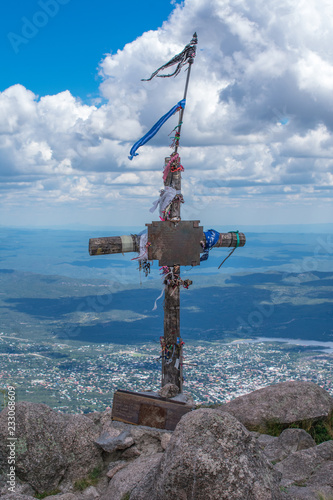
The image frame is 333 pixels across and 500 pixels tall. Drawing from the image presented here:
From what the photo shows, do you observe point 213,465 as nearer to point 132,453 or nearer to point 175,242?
point 132,453

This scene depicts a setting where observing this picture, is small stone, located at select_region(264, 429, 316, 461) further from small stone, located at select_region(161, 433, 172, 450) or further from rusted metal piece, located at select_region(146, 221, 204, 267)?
rusted metal piece, located at select_region(146, 221, 204, 267)

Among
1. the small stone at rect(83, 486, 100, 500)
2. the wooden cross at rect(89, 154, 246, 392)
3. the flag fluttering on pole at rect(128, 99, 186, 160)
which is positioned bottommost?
the small stone at rect(83, 486, 100, 500)

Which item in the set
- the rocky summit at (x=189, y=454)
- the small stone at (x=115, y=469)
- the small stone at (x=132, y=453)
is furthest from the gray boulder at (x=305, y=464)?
the small stone at (x=115, y=469)

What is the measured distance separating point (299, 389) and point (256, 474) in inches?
292

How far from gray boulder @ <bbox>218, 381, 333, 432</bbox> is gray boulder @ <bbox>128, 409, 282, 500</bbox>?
616 cm

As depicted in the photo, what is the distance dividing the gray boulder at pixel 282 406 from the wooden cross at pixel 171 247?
1.94 m

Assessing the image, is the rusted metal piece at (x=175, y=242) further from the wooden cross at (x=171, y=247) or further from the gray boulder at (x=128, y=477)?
the gray boulder at (x=128, y=477)

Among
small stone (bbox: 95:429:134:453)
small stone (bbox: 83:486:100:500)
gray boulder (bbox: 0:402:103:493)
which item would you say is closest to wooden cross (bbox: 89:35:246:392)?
small stone (bbox: 95:429:134:453)

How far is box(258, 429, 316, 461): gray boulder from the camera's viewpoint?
9086mm

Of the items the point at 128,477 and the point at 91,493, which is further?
the point at 91,493

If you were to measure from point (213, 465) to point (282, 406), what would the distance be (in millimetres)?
7207

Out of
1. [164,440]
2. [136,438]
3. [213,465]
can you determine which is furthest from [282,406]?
[213,465]

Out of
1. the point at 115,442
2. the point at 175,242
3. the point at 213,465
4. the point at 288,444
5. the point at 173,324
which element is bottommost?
the point at 288,444

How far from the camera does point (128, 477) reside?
734 cm
